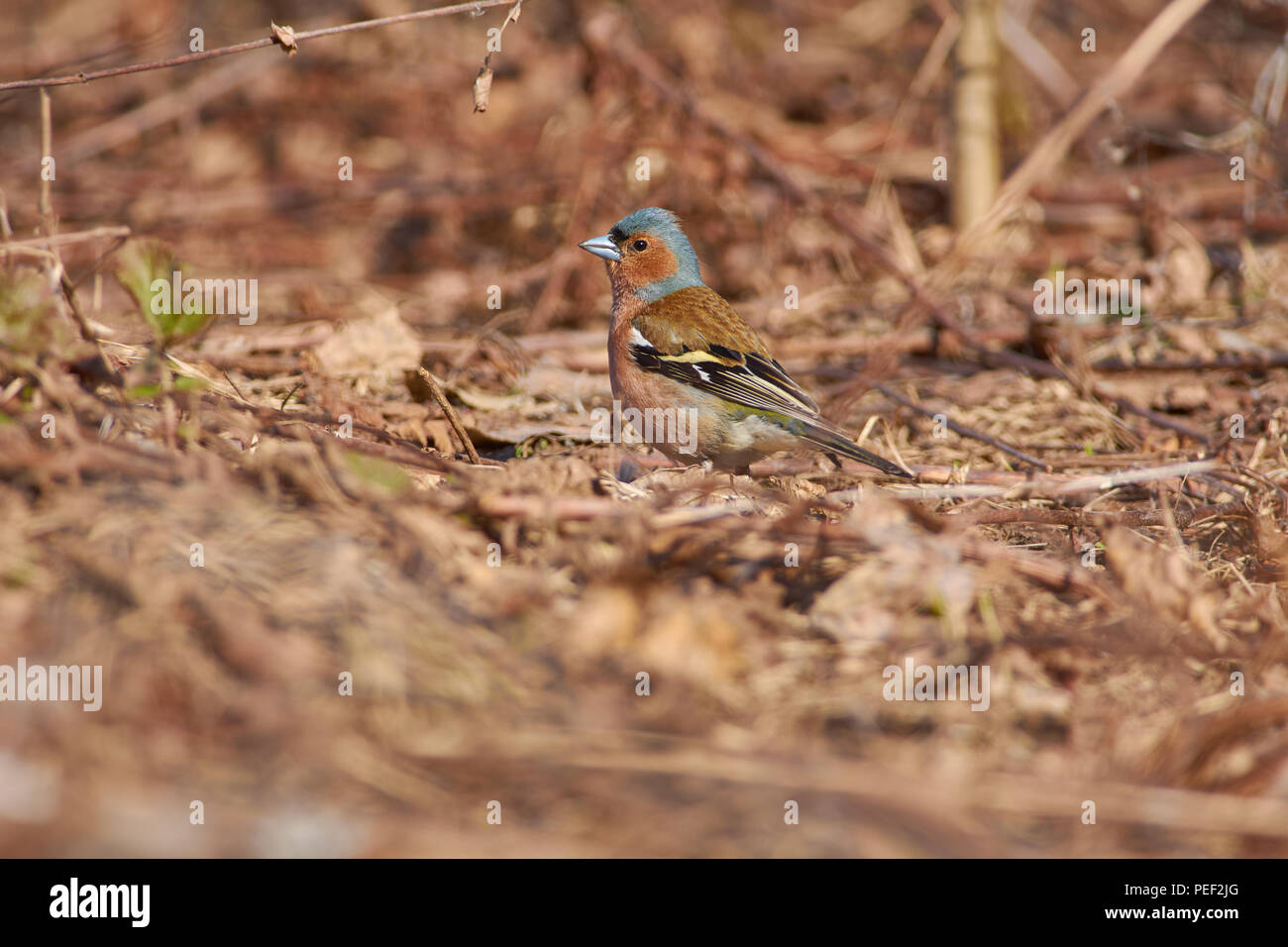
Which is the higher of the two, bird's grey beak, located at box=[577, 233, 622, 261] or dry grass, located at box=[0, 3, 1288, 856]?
bird's grey beak, located at box=[577, 233, 622, 261]

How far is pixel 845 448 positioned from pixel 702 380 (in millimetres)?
903

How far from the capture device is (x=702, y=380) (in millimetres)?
4855

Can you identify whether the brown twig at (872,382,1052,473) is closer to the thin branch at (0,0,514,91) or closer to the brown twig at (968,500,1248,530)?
the brown twig at (968,500,1248,530)

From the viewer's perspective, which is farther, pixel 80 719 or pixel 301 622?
pixel 301 622

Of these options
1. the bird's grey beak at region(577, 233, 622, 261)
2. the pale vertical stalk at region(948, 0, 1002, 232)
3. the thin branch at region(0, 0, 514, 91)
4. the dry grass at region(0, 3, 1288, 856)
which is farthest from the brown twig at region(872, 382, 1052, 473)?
the thin branch at region(0, 0, 514, 91)

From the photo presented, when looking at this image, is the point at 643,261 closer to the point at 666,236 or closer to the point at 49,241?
the point at 666,236

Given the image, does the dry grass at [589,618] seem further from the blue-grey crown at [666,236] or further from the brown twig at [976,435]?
the blue-grey crown at [666,236]

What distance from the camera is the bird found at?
458cm

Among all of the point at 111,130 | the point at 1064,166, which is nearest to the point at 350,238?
the point at 111,130

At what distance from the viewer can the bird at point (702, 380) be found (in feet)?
15.0

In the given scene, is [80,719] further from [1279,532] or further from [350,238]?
[350,238]

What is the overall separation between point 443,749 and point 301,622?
52cm

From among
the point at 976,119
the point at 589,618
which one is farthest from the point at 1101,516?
the point at 976,119

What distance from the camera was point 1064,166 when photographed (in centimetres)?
866
